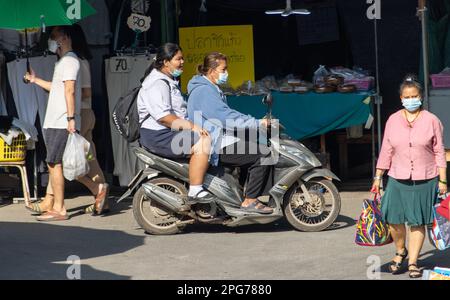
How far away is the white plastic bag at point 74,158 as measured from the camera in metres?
9.88

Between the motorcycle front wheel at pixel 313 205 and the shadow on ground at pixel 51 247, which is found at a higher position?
the motorcycle front wheel at pixel 313 205

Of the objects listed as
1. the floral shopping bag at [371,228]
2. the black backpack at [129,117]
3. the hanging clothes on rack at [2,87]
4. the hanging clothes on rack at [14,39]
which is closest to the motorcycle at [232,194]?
the black backpack at [129,117]

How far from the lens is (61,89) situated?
→ 998 centimetres

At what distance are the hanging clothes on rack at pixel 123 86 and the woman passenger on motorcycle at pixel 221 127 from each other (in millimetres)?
2096

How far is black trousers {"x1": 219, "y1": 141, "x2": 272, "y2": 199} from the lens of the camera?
9117mm

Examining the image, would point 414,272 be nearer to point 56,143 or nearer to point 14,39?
point 56,143

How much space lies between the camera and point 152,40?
Result: 11.8 metres

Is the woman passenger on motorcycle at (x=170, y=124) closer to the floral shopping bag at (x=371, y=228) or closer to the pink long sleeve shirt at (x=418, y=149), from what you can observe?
the floral shopping bag at (x=371, y=228)

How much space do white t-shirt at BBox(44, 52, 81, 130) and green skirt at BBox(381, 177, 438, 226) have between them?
3.81 meters

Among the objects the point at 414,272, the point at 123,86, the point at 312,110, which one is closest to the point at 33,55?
the point at 123,86

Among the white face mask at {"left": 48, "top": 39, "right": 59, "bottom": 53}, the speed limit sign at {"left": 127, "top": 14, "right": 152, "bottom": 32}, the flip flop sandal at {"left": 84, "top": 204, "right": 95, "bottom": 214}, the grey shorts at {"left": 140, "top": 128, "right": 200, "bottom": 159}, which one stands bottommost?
the flip flop sandal at {"left": 84, "top": 204, "right": 95, "bottom": 214}

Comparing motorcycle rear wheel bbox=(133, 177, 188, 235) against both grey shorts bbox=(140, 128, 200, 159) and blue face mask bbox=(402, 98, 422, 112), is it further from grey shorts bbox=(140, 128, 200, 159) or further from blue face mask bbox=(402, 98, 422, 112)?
blue face mask bbox=(402, 98, 422, 112)

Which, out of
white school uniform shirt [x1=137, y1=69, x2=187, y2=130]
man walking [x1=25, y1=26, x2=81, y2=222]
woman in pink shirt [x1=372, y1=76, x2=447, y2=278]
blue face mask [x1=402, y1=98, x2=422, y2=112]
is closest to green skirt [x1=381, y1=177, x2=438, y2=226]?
woman in pink shirt [x1=372, y1=76, x2=447, y2=278]

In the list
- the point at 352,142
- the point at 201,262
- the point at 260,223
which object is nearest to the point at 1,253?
the point at 201,262
